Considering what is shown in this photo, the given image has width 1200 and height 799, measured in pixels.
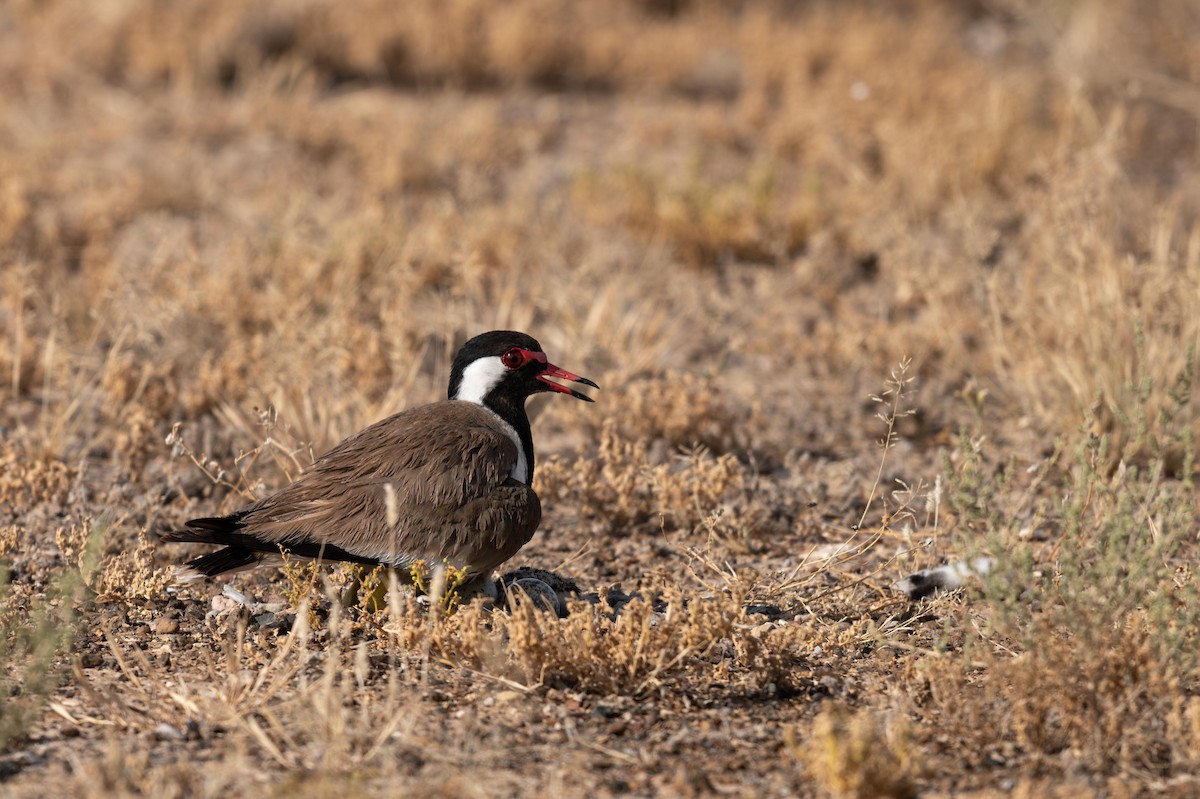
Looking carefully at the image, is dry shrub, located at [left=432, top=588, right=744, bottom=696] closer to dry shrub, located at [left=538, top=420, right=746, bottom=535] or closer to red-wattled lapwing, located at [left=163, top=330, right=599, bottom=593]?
red-wattled lapwing, located at [left=163, top=330, right=599, bottom=593]

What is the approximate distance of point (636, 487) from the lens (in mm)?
5582

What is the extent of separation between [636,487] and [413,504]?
4.78 ft

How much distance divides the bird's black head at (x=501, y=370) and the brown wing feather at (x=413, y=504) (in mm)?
294

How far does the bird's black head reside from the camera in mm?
4816

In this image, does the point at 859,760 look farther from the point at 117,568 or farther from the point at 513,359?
the point at 117,568

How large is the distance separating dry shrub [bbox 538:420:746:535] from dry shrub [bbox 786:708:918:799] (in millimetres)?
1835

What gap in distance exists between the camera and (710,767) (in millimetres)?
3682

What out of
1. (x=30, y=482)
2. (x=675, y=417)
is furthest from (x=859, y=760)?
(x=30, y=482)

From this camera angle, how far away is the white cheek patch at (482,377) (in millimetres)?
4816

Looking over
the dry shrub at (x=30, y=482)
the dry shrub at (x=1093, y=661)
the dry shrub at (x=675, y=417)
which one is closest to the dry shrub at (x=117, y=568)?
the dry shrub at (x=30, y=482)

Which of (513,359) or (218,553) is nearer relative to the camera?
(218,553)

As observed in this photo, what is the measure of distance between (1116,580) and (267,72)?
7.90 m

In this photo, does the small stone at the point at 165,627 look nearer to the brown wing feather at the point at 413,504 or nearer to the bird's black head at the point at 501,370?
the brown wing feather at the point at 413,504

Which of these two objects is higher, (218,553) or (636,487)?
(218,553)
